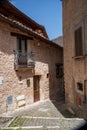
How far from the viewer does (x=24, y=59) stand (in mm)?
14000

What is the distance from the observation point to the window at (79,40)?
398 inches

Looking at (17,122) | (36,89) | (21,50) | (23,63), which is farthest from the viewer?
(36,89)

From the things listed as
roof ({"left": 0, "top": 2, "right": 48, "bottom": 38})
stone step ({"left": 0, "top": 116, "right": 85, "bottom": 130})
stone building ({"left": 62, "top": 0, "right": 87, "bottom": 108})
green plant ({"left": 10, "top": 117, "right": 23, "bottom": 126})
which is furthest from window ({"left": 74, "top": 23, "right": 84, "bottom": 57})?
roof ({"left": 0, "top": 2, "right": 48, "bottom": 38})

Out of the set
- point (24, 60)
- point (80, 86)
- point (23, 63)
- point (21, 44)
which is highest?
point (21, 44)

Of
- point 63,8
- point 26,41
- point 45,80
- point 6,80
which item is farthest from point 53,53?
point 6,80

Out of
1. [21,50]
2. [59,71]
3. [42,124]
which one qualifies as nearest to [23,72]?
[21,50]

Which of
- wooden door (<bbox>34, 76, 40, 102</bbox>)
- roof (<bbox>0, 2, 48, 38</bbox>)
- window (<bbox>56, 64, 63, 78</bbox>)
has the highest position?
roof (<bbox>0, 2, 48, 38</bbox>)

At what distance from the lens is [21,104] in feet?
44.7

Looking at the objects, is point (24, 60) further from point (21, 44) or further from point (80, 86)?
point (80, 86)

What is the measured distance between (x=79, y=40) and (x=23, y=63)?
188 inches

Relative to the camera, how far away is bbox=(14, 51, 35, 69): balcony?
13.2m

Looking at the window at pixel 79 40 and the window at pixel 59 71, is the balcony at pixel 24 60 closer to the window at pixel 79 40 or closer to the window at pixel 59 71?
the window at pixel 79 40

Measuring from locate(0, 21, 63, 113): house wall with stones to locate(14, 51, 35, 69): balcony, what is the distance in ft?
0.82

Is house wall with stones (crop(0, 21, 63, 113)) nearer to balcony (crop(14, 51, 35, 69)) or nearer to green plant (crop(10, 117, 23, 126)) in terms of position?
balcony (crop(14, 51, 35, 69))
